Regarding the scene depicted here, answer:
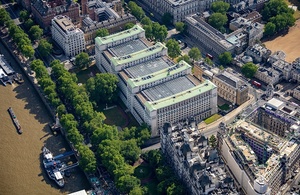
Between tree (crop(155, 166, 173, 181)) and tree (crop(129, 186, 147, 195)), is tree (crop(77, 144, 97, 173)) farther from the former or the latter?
tree (crop(155, 166, 173, 181))

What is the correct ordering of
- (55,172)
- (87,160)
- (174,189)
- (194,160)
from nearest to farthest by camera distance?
(174,189), (194,160), (87,160), (55,172)

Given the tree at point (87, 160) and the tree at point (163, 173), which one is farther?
the tree at point (87, 160)

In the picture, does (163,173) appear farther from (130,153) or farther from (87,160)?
(87,160)

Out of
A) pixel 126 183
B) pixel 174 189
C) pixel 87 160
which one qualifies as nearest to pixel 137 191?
pixel 126 183

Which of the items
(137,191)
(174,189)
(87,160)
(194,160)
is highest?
(194,160)

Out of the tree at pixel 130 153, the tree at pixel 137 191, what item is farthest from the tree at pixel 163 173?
the tree at pixel 130 153

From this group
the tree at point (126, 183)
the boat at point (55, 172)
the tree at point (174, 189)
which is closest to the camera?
the tree at point (174, 189)

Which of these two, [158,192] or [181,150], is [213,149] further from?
[158,192]

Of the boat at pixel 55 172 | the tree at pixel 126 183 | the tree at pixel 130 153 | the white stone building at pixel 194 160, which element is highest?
the white stone building at pixel 194 160

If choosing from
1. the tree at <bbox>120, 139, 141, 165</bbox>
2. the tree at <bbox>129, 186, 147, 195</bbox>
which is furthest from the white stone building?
the tree at <bbox>129, 186, 147, 195</bbox>

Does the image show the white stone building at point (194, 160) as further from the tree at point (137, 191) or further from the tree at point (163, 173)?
the tree at point (137, 191)
